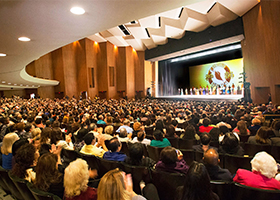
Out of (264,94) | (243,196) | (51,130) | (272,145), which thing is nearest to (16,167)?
(51,130)

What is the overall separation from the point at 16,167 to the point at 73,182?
1023mm

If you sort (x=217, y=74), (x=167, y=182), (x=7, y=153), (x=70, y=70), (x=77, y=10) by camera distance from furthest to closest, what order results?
(x=70, y=70), (x=217, y=74), (x=7, y=153), (x=77, y=10), (x=167, y=182)

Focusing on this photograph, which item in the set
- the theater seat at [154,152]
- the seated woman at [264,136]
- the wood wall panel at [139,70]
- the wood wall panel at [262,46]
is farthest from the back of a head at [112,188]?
the wood wall panel at [139,70]

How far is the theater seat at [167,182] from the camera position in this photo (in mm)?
1953

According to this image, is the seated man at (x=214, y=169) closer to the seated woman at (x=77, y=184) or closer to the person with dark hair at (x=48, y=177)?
the seated woman at (x=77, y=184)

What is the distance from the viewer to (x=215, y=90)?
20.3 metres

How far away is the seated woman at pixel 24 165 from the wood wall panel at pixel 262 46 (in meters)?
11.3

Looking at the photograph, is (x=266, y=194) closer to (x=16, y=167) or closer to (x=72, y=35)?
(x=16, y=167)

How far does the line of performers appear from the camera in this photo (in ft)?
59.3

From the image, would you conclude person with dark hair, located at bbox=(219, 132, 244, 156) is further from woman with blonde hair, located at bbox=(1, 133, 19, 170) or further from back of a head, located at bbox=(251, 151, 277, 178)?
→ woman with blonde hair, located at bbox=(1, 133, 19, 170)

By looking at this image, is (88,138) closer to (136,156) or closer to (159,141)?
(136,156)

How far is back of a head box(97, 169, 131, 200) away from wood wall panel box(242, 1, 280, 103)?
1099 cm

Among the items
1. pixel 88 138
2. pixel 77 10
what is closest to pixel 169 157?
pixel 88 138

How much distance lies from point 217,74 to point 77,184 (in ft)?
71.2
